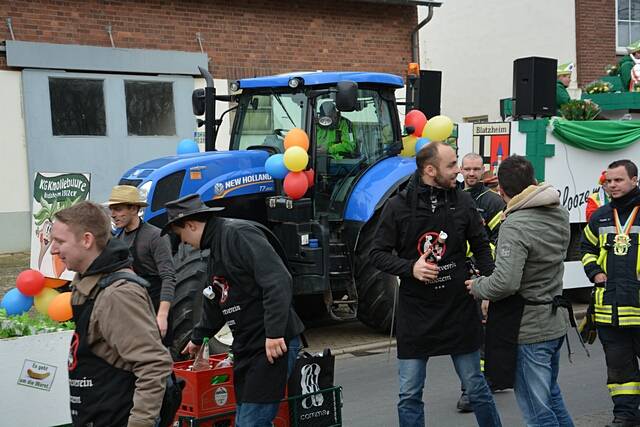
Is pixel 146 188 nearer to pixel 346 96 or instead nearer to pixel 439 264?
pixel 346 96

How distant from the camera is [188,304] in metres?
7.27

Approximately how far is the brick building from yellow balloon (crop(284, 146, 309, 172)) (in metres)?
7.17

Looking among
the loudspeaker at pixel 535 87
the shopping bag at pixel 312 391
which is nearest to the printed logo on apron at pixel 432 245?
the shopping bag at pixel 312 391

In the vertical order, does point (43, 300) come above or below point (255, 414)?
above

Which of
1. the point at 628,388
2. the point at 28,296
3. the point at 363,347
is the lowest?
the point at 363,347

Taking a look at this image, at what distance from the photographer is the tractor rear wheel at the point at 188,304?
7.25 metres

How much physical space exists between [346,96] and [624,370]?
11.4ft

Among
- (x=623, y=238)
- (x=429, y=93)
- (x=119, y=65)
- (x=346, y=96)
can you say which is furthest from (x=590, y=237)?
(x=119, y=65)

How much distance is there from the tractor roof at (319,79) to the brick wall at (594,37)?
542 inches

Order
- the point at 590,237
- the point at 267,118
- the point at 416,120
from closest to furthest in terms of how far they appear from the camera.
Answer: the point at 590,237
the point at 267,118
the point at 416,120

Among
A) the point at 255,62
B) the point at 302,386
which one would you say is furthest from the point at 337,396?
the point at 255,62

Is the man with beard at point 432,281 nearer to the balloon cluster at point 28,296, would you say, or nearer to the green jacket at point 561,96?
the balloon cluster at point 28,296

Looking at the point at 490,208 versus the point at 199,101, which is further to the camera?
the point at 199,101

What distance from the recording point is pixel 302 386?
5023mm
